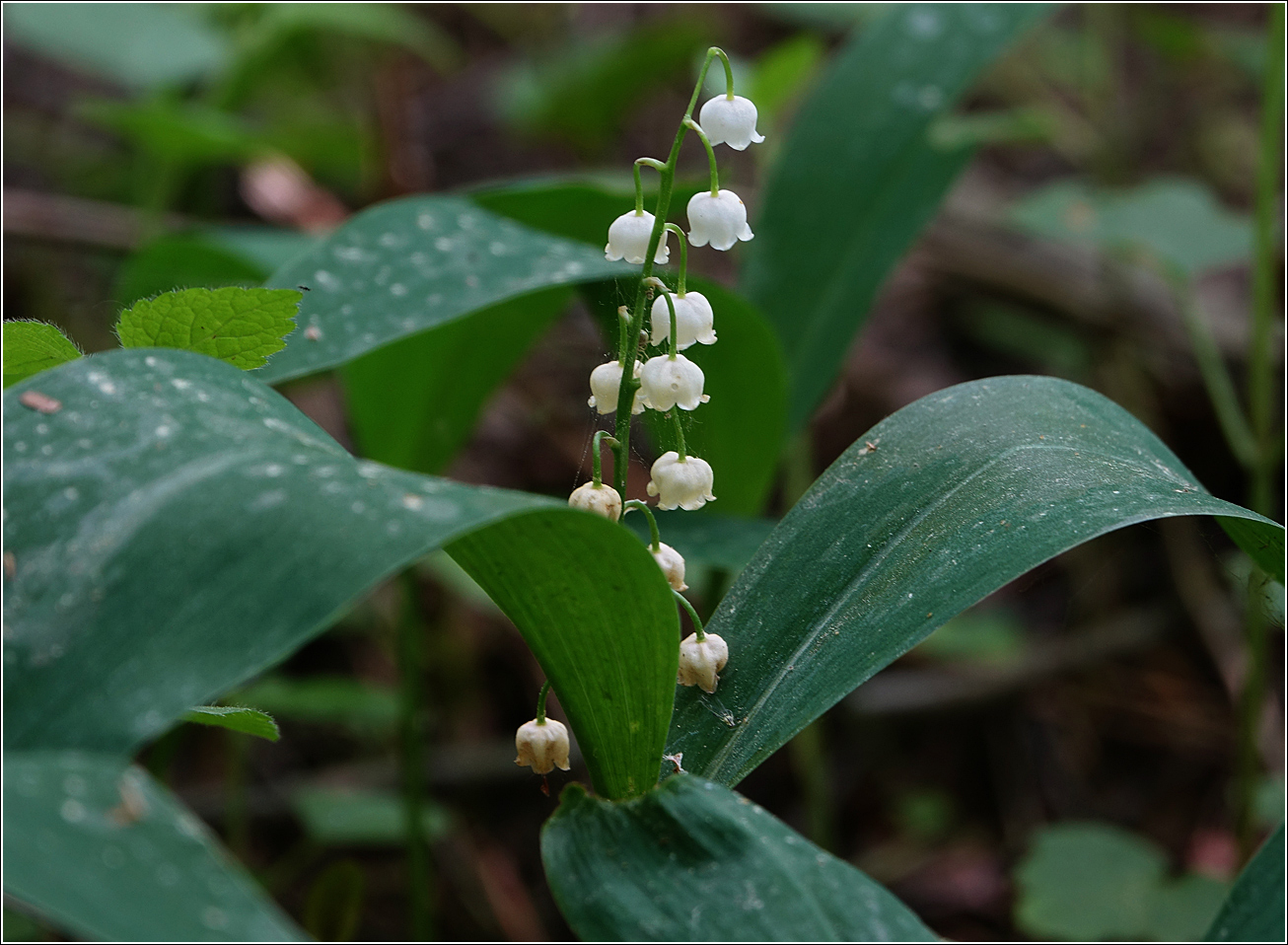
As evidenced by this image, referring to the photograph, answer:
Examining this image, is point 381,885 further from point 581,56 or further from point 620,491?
point 581,56

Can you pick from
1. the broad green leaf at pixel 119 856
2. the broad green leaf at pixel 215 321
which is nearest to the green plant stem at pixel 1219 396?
the broad green leaf at pixel 215 321

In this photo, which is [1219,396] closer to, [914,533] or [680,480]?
[914,533]

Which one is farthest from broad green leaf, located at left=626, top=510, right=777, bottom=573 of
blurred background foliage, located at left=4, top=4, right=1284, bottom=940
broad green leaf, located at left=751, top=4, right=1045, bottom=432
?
broad green leaf, located at left=751, top=4, right=1045, bottom=432

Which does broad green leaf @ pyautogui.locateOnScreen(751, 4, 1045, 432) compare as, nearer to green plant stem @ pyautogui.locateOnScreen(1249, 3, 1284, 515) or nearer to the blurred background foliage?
the blurred background foliage

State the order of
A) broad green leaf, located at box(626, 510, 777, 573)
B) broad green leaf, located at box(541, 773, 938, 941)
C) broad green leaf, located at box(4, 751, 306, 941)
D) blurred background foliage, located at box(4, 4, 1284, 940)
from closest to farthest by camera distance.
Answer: broad green leaf, located at box(4, 751, 306, 941)
broad green leaf, located at box(541, 773, 938, 941)
broad green leaf, located at box(626, 510, 777, 573)
blurred background foliage, located at box(4, 4, 1284, 940)

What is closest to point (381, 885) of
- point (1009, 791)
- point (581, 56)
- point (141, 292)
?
point (141, 292)

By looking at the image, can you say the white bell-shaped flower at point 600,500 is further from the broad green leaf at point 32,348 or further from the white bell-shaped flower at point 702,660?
the broad green leaf at point 32,348
